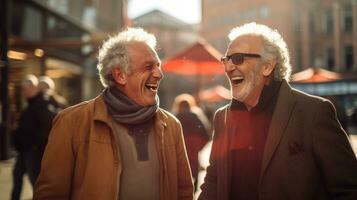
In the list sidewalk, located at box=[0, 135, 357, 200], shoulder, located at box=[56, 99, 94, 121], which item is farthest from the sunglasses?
sidewalk, located at box=[0, 135, 357, 200]

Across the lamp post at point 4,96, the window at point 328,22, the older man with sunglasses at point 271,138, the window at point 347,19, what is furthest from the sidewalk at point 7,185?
the window at point 328,22

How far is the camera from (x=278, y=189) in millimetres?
2775

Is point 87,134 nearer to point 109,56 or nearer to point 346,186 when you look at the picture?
point 109,56

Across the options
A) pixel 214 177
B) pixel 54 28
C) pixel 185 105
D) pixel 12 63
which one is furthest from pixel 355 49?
pixel 214 177

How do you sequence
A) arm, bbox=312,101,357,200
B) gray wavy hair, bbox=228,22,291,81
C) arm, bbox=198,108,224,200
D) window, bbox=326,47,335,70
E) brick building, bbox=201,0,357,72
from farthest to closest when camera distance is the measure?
window, bbox=326,47,335,70 → brick building, bbox=201,0,357,72 → arm, bbox=198,108,224,200 → gray wavy hair, bbox=228,22,291,81 → arm, bbox=312,101,357,200

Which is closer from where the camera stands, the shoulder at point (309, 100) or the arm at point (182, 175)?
the shoulder at point (309, 100)

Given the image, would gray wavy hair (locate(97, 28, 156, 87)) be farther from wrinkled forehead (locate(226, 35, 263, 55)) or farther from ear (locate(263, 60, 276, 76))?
ear (locate(263, 60, 276, 76))

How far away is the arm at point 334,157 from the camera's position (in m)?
2.70

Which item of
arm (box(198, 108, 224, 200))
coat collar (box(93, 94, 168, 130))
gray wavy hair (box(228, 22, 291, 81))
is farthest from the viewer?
arm (box(198, 108, 224, 200))

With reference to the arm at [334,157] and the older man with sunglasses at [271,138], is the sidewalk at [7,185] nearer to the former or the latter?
the older man with sunglasses at [271,138]

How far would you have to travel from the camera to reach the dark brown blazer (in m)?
2.72

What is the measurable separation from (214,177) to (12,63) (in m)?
11.3

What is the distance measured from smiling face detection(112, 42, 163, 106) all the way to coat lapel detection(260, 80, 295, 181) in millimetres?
764

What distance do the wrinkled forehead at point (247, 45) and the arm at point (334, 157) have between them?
57 centimetres
